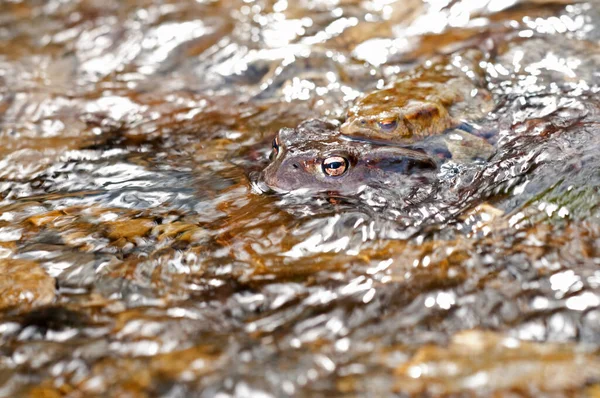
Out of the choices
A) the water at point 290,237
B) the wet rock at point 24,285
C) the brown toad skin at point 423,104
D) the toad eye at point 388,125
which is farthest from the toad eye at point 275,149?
the wet rock at point 24,285

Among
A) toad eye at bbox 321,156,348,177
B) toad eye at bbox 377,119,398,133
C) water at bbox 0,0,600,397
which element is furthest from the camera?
toad eye at bbox 377,119,398,133

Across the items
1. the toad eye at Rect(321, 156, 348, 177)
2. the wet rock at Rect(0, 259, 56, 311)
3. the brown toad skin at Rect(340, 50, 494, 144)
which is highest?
the wet rock at Rect(0, 259, 56, 311)

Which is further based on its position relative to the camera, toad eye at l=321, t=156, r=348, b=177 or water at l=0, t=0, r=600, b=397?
toad eye at l=321, t=156, r=348, b=177

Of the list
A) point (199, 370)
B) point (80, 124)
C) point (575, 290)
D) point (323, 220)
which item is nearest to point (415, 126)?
point (323, 220)

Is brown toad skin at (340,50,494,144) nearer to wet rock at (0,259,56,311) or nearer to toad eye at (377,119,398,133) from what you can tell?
toad eye at (377,119,398,133)

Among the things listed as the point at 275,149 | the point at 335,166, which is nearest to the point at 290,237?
the point at 335,166

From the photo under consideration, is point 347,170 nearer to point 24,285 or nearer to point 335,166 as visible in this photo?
point 335,166

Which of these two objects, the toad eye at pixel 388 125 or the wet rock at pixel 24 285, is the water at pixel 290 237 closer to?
the wet rock at pixel 24 285

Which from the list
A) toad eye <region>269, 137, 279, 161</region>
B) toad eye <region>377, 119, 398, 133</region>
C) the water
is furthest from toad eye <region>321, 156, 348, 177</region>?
toad eye <region>377, 119, 398, 133</region>

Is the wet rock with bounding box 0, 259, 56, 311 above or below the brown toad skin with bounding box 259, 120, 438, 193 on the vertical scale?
above
